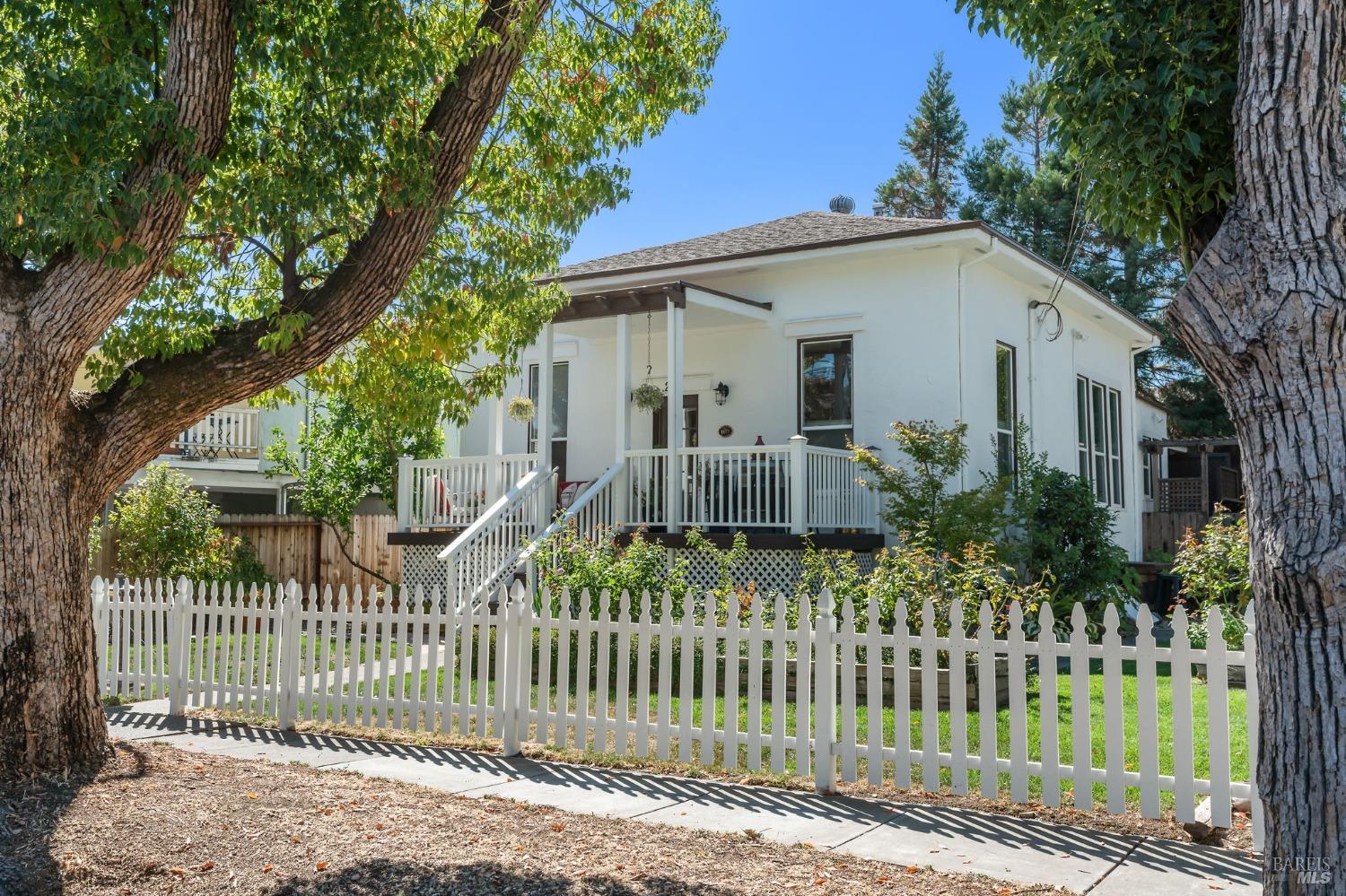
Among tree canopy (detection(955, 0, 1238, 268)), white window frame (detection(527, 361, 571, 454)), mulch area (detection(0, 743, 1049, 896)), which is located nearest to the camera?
tree canopy (detection(955, 0, 1238, 268))

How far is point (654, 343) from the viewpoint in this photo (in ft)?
56.5

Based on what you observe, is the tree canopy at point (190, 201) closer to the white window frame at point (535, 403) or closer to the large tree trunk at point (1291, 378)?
the large tree trunk at point (1291, 378)

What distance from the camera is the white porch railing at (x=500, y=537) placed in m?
13.7

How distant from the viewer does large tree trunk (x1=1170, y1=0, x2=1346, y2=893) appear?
10.9 feet

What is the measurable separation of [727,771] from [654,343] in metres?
10.8

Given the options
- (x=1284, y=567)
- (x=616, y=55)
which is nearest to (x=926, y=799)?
(x=1284, y=567)

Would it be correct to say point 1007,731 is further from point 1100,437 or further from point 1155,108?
point 1100,437

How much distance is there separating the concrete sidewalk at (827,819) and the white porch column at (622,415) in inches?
268

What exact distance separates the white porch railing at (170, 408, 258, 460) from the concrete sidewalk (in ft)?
51.6

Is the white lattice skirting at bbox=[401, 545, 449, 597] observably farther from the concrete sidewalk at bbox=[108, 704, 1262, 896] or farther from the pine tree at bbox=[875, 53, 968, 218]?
the pine tree at bbox=[875, 53, 968, 218]

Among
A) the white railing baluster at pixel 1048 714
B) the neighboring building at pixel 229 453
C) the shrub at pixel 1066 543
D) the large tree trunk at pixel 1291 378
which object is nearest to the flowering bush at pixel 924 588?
the white railing baluster at pixel 1048 714

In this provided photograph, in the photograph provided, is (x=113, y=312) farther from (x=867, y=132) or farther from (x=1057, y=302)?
(x=867, y=132)

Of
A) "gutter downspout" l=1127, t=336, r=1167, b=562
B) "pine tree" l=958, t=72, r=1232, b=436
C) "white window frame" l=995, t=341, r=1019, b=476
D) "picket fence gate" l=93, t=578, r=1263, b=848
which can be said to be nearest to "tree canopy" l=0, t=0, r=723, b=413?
"picket fence gate" l=93, t=578, r=1263, b=848

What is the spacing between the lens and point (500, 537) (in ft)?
47.6
